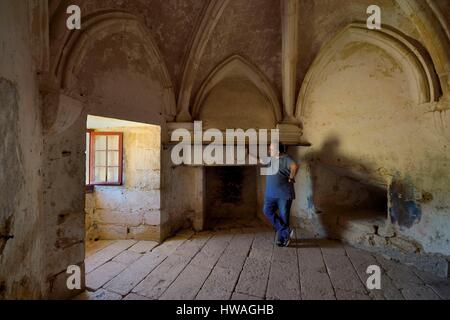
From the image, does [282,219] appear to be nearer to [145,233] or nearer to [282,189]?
[282,189]

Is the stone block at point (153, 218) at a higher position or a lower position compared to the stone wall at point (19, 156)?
lower

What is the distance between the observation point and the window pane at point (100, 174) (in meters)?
3.59

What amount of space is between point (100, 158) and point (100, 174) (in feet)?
0.85

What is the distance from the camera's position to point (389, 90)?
9.68 feet

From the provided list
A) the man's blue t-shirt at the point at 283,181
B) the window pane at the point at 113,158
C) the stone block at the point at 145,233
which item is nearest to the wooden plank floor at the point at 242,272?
the stone block at the point at 145,233

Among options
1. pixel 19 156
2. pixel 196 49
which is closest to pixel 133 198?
pixel 19 156

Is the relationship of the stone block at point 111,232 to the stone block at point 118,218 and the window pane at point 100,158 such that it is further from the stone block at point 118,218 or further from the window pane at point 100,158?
the window pane at point 100,158

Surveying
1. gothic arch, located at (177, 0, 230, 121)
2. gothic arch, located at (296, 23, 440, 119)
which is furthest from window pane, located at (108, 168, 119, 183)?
gothic arch, located at (296, 23, 440, 119)

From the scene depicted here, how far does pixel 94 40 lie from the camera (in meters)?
2.35

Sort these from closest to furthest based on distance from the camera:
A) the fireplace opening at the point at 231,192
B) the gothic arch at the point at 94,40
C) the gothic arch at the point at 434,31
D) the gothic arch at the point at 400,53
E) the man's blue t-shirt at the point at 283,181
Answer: the gothic arch at the point at 94,40, the gothic arch at the point at 434,31, the gothic arch at the point at 400,53, the man's blue t-shirt at the point at 283,181, the fireplace opening at the point at 231,192

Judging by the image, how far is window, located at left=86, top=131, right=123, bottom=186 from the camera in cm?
353

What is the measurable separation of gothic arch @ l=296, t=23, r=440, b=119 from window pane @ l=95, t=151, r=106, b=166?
3.63 metres

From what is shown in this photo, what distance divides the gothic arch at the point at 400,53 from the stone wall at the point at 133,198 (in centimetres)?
→ 292
